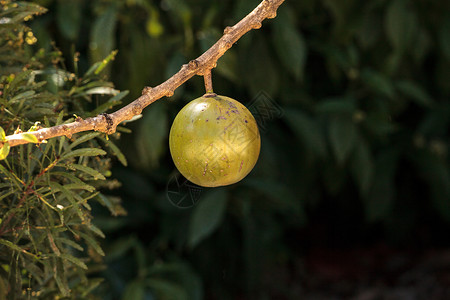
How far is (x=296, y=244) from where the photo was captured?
102 inches

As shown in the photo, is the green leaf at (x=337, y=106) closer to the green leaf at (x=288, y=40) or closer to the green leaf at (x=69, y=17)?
the green leaf at (x=288, y=40)

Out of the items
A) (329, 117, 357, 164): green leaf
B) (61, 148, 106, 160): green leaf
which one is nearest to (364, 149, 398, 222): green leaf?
(329, 117, 357, 164): green leaf

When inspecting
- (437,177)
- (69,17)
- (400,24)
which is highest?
(69,17)

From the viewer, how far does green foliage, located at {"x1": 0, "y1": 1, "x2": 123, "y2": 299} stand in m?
0.59

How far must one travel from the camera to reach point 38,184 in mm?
611

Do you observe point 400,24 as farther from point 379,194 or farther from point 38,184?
point 38,184

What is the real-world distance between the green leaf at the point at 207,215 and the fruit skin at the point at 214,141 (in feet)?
3.46

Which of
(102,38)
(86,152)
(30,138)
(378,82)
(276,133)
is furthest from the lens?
(276,133)

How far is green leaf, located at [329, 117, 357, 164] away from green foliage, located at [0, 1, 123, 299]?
3.82 feet

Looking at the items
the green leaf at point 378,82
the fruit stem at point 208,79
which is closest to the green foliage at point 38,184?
the fruit stem at point 208,79

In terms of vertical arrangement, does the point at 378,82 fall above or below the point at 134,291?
above

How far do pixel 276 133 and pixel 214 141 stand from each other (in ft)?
4.66

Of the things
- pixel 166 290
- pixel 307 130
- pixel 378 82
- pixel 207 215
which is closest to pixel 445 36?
pixel 378 82

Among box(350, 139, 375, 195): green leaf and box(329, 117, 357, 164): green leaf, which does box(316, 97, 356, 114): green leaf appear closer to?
box(329, 117, 357, 164): green leaf
